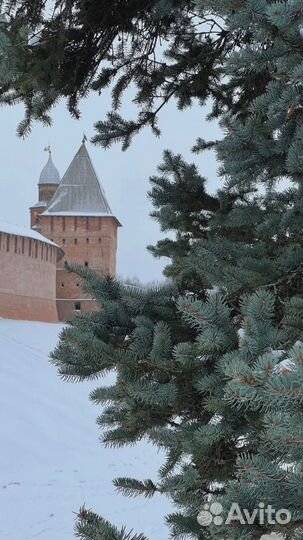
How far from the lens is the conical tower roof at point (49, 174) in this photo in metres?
33.4

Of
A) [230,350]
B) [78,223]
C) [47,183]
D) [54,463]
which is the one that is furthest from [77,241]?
[230,350]

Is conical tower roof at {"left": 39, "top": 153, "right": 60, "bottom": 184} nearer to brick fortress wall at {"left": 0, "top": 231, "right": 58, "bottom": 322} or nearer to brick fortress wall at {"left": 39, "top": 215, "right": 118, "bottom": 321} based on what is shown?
brick fortress wall at {"left": 39, "top": 215, "right": 118, "bottom": 321}

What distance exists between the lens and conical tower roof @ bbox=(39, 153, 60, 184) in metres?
33.4

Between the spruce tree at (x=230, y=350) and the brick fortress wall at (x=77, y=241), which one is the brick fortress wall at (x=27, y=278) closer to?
the brick fortress wall at (x=77, y=241)

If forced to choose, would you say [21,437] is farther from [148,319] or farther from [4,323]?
[4,323]

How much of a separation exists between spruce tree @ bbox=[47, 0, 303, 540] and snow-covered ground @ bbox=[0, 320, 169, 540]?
318cm

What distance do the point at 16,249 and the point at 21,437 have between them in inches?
605

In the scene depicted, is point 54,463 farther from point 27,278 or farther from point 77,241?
point 77,241

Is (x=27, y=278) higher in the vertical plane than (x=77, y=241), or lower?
lower

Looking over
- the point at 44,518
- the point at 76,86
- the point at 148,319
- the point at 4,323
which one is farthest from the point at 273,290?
the point at 4,323

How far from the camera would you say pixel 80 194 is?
29.2 metres

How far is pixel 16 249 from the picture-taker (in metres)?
23.4

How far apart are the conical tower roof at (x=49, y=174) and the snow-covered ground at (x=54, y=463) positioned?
2101 cm

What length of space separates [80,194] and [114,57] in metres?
26.5
